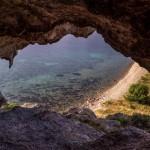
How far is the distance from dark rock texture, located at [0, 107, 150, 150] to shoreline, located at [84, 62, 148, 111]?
30.1 meters

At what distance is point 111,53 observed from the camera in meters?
97.8

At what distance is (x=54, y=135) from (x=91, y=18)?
9.05 metres

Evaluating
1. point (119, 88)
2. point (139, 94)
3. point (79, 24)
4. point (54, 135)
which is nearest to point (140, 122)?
point (79, 24)

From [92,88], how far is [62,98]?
8110 millimetres

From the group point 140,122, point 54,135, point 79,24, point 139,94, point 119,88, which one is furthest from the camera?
point 119,88

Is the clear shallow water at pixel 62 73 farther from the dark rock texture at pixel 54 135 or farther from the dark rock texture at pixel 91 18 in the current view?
the dark rock texture at pixel 54 135

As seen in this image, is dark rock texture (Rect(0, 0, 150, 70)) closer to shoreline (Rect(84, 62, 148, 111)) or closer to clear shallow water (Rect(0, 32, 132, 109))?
shoreline (Rect(84, 62, 148, 111))

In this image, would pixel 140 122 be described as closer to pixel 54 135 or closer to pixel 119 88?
pixel 54 135

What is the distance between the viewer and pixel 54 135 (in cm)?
1820

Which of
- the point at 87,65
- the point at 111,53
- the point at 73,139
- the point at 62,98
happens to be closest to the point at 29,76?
the point at 87,65

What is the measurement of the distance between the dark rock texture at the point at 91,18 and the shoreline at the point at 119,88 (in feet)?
86.2

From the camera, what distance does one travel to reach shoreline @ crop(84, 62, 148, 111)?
55438mm

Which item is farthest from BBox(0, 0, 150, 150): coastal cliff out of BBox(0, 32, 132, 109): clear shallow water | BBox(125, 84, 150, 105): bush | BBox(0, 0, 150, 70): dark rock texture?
BBox(0, 32, 132, 109): clear shallow water

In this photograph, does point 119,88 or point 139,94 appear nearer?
point 139,94
